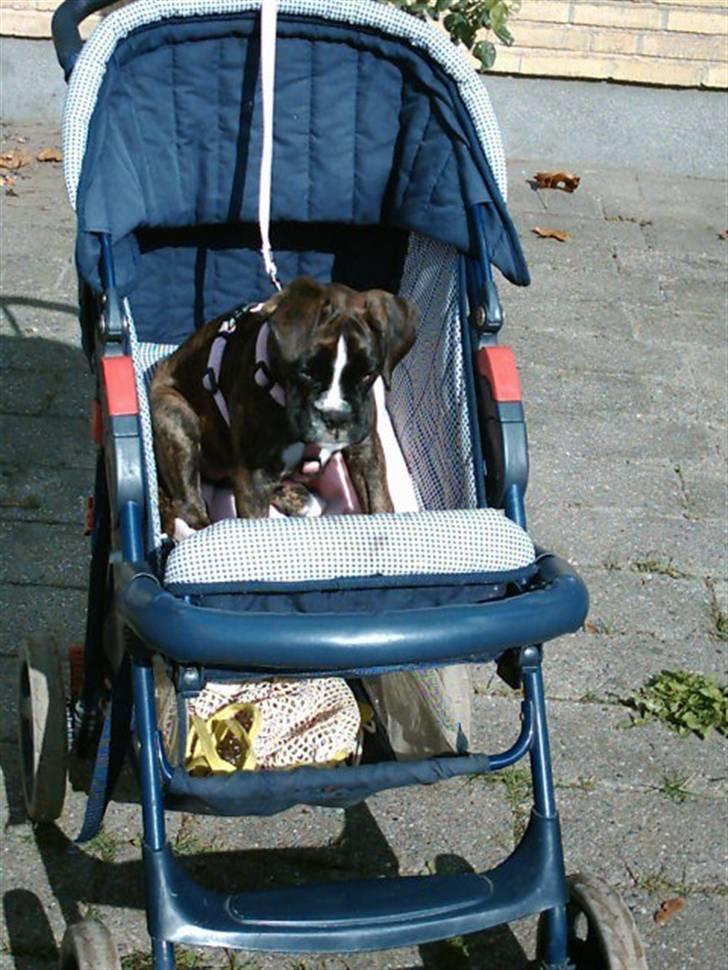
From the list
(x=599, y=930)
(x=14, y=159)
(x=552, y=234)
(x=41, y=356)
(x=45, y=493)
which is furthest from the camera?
(x=14, y=159)

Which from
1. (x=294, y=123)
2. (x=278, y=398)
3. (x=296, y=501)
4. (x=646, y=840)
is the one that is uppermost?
(x=294, y=123)

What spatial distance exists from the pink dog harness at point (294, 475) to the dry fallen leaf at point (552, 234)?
389 centimetres

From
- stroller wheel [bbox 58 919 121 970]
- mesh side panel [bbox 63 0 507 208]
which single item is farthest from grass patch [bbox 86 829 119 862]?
mesh side panel [bbox 63 0 507 208]

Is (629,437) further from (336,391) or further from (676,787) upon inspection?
(336,391)

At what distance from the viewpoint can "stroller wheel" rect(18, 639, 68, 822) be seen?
3.17 meters

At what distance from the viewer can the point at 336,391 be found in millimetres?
3117

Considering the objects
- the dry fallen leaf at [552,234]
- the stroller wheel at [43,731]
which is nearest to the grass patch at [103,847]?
the stroller wheel at [43,731]

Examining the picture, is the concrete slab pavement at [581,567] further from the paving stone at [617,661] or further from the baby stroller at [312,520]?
the baby stroller at [312,520]

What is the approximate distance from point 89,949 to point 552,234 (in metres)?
5.39

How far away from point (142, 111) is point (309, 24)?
0.44m

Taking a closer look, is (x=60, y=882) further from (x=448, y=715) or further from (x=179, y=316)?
(x=179, y=316)

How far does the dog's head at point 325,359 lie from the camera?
3.11m

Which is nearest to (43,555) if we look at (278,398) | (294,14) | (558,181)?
(278,398)

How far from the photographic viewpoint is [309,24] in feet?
10.9
